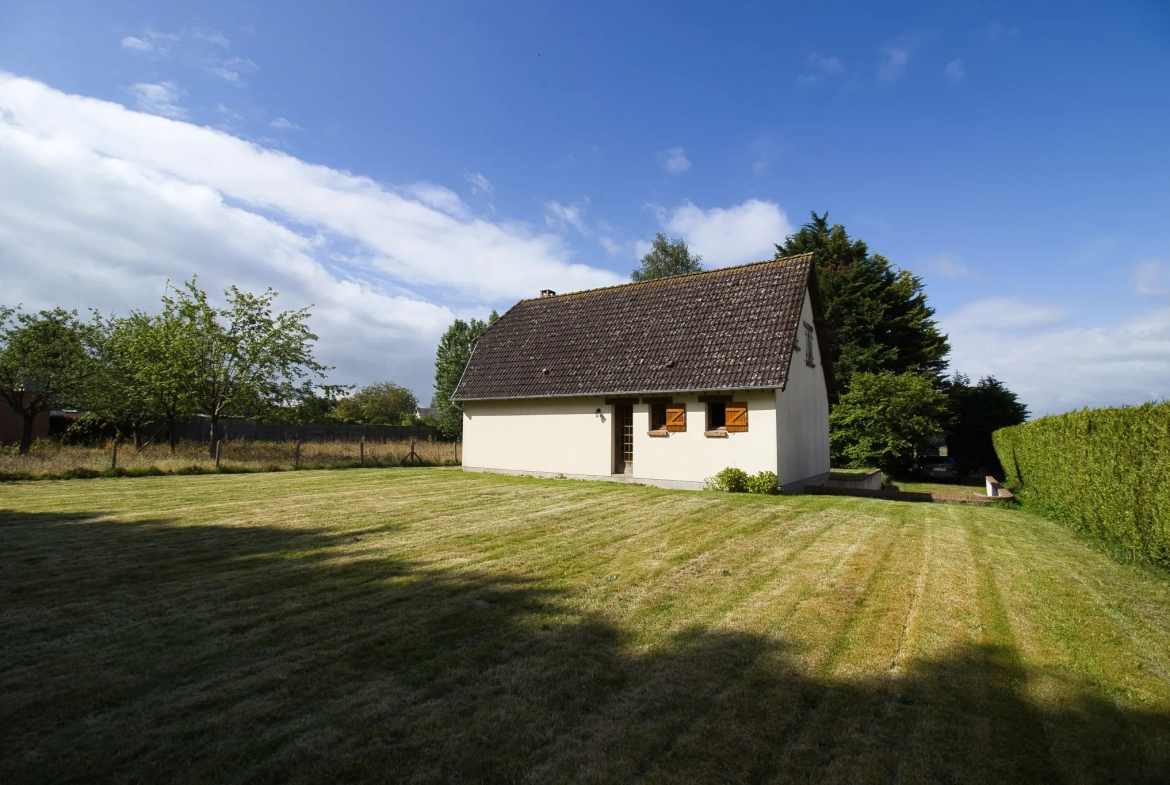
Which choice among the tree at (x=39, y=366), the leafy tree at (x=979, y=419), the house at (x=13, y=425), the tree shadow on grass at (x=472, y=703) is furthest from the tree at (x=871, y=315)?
the house at (x=13, y=425)

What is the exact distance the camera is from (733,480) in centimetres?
1377

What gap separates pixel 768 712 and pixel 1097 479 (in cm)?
864

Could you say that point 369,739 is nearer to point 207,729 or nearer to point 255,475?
point 207,729

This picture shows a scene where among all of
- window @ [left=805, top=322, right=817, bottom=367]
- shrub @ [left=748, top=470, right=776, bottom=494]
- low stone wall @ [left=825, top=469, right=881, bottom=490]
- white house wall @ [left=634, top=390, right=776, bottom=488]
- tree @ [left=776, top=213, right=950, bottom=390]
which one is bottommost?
low stone wall @ [left=825, top=469, right=881, bottom=490]

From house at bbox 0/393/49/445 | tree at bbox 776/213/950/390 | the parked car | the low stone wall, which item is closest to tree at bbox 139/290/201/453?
house at bbox 0/393/49/445

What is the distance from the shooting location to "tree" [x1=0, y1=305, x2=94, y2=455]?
20.1 meters

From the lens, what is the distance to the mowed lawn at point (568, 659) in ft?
9.33

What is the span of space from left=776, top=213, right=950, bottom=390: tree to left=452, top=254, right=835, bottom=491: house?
11979mm

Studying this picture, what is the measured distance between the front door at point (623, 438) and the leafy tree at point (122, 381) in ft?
56.7

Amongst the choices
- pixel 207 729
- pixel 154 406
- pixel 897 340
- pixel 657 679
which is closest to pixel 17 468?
pixel 154 406

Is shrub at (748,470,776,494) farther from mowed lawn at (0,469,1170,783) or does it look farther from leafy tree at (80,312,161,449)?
leafy tree at (80,312,161,449)

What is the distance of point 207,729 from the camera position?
3012 millimetres

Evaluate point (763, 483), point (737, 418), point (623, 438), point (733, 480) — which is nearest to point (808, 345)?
point (737, 418)

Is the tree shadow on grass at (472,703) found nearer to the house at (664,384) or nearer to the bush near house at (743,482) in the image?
the bush near house at (743,482)
